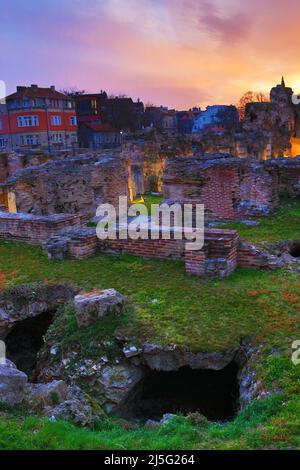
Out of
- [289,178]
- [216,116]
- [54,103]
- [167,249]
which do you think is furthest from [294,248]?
[216,116]

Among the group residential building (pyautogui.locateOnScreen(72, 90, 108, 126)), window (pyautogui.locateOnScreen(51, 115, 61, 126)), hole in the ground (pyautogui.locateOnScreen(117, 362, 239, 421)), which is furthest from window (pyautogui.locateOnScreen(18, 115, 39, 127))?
hole in the ground (pyautogui.locateOnScreen(117, 362, 239, 421))

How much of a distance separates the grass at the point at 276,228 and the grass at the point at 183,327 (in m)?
0.06

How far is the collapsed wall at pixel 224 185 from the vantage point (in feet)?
41.2

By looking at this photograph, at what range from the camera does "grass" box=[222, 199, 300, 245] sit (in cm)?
978

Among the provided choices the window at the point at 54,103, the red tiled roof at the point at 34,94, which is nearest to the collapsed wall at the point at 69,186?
the red tiled roof at the point at 34,94

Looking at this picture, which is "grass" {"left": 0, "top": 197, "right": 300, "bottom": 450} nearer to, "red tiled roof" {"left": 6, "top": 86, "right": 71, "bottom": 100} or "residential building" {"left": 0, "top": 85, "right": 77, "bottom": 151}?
"residential building" {"left": 0, "top": 85, "right": 77, "bottom": 151}

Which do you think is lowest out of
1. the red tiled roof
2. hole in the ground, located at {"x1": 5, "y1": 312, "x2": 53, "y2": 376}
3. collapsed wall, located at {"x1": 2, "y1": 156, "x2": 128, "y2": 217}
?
hole in the ground, located at {"x1": 5, "y1": 312, "x2": 53, "y2": 376}

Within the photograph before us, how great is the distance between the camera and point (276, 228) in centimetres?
1064

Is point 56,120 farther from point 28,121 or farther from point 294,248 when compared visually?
point 294,248

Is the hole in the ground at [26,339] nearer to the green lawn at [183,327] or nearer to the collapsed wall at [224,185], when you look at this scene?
the green lawn at [183,327]

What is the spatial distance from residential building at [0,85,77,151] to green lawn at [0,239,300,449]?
45.8m
